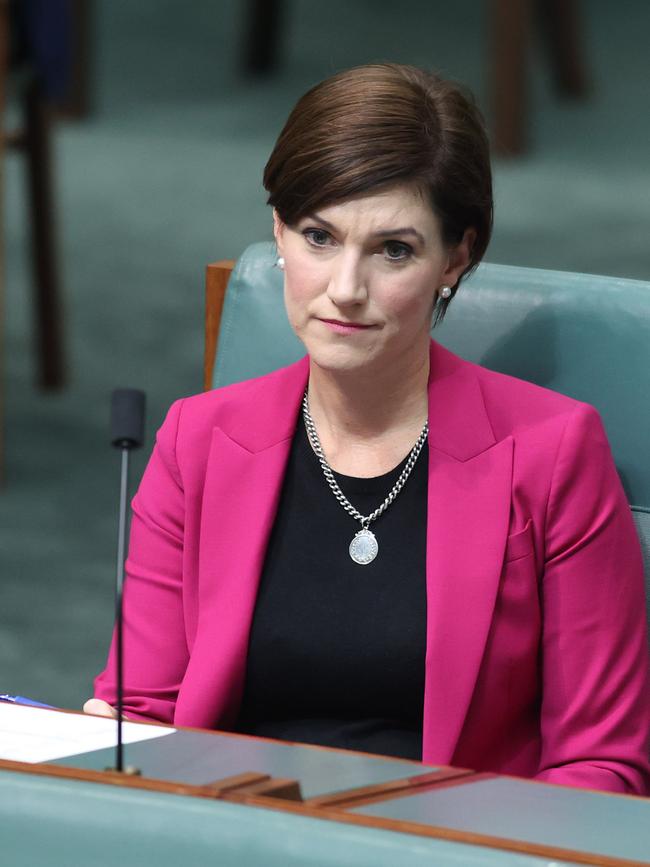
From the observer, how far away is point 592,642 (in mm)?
1505

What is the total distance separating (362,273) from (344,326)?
0.17ft

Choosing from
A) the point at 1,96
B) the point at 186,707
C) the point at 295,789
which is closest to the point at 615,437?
the point at 186,707

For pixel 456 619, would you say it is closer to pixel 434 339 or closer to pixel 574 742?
pixel 574 742

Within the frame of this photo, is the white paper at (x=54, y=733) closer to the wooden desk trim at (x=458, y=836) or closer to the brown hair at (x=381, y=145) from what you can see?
the wooden desk trim at (x=458, y=836)

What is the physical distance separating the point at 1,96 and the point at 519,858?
2.84 metres

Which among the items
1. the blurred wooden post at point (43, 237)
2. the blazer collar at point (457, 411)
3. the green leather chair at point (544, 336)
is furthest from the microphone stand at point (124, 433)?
the blurred wooden post at point (43, 237)

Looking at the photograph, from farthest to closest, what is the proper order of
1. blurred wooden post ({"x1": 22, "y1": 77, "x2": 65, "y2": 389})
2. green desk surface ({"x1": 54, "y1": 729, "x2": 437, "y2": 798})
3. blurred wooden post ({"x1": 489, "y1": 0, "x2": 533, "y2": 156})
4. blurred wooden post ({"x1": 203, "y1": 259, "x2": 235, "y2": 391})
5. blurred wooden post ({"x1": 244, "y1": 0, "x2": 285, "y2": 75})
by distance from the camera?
blurred wooden post ({"x1": 244, "y1": 0, "x2": 285, "y2": 75}), blurred wooden post ({"x1": 489, "y1": 0, "x2": 533, "y2": 156}), blurred wooden post ({"x1": 22, "y1": 77, "x2": 65, "y2": 389}), blurred wooden post ({"x1": 203, "y1": 259, "x2": 235, "y2": 391}), green desk surface ({"x1": 54, "y1": 729, "x2": 437, "y2": 798})

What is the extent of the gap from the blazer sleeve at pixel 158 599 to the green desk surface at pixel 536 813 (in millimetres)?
559

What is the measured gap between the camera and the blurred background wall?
339cm

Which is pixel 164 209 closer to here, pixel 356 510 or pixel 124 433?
pixel 356 510

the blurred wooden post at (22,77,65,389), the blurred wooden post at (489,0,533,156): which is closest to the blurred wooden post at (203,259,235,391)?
the blurred wooden post at (22,77,65,389)

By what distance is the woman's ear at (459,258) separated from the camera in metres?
1.59

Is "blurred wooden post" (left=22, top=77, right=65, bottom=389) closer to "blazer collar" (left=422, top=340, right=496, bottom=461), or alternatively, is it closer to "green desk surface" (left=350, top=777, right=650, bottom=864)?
"blazer collar" (left=422, top=340, right=496, bottom=461)

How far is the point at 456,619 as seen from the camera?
Answer: 1.53m
